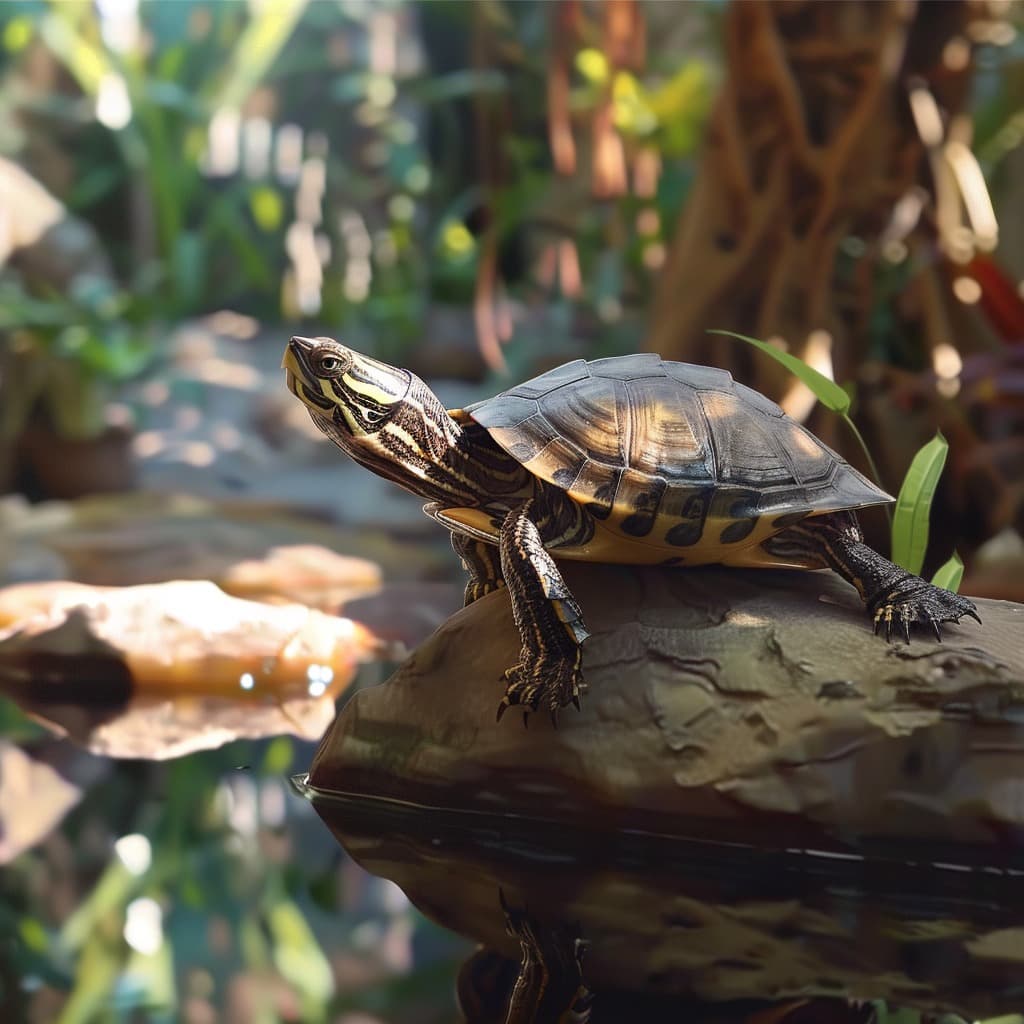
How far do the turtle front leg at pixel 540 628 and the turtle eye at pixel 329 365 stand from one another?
334 mm

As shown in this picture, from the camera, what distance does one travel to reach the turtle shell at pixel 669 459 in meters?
1.66

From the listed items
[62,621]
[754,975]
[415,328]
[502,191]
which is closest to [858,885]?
[754,975]

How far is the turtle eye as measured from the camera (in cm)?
162

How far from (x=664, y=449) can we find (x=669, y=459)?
19mm

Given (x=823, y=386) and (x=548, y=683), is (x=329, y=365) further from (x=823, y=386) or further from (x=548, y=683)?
(x=823, y=386)

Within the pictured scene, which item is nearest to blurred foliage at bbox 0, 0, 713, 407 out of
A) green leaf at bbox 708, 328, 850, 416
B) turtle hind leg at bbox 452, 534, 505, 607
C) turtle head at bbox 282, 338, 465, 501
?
green leaf at bbox 708, 328, 850, 416

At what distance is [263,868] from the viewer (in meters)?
1.48

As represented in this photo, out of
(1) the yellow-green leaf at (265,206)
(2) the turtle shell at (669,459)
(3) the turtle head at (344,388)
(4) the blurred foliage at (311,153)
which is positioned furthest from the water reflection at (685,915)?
(1) the yellow-green leaf at (265,206)

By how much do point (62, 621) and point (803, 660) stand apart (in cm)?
182

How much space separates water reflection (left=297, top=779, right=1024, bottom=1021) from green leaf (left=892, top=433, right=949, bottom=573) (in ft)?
2.48

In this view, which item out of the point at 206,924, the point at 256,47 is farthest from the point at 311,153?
the point at 206,924

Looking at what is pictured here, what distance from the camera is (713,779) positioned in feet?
5.12

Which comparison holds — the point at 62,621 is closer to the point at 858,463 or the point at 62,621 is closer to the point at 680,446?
the point at 680,446

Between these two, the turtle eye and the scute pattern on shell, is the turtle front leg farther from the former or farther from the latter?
the turtle eye
